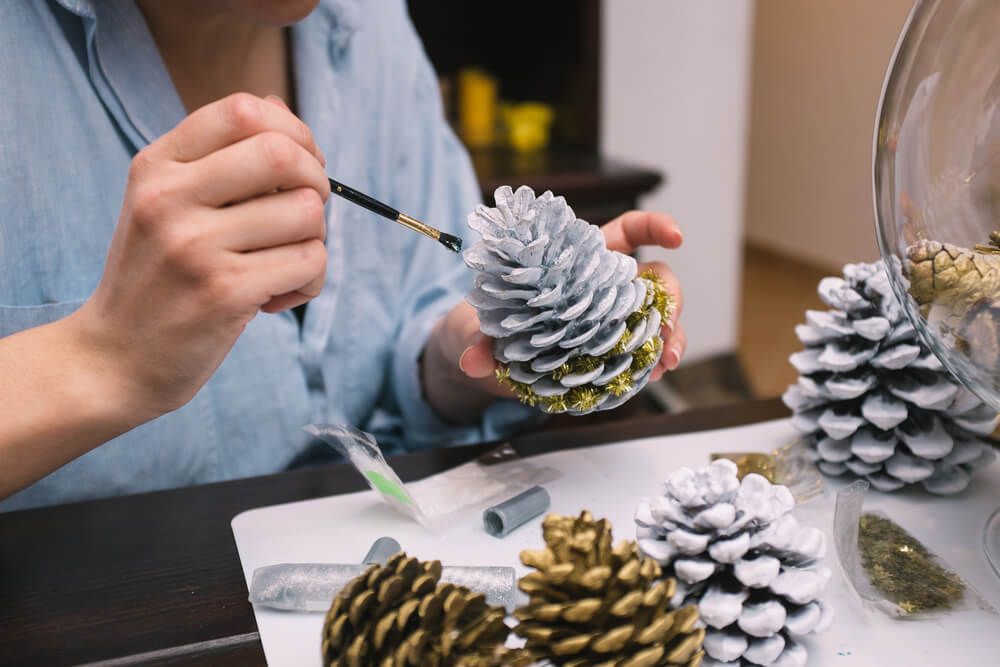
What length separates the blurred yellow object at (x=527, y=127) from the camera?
6.23 feet

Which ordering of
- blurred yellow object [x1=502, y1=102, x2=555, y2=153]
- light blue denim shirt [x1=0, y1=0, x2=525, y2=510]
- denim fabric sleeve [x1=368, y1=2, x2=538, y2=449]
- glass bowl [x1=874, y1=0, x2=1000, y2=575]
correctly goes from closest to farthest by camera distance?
glass bowl [x1=874, y1=0, x2=1000, y2=575] < light blue denim shirt [x1=0, y1=0, x2=525, y2=510] < denim fabric sleeve [x1=368, y1=2, x2=538, y2=449] < blurred yellow object [x1=502, y1=102, x2=555, y2=153]

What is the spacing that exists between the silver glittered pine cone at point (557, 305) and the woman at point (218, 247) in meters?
0.04

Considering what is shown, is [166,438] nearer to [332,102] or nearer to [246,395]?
[246,395]

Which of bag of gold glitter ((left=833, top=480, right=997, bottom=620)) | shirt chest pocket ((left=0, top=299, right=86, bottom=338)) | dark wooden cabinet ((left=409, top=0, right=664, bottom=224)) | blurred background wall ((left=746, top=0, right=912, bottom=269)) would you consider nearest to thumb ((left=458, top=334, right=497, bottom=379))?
bag of gold glitter ((left=833, top=480, right=997, bottom=620))

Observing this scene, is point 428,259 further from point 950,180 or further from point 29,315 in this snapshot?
point 950,180

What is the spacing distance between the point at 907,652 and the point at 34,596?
1.56 feet

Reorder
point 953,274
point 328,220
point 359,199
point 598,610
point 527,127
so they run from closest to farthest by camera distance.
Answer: point 598,610 → point 953,274 → point 359,199 → point 328,220 → point 527,127

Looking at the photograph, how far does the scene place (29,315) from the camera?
0.65 metres

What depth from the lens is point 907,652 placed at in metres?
0.44

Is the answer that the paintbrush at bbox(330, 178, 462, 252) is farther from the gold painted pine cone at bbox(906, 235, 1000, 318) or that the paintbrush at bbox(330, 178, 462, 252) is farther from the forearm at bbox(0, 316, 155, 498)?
the gold painted pine cone at bbox(906, 235, 1000, 318)

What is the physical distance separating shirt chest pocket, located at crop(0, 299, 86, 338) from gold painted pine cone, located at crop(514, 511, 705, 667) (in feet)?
1.51

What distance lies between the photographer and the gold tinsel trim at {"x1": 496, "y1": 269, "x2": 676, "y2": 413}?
1.75ft

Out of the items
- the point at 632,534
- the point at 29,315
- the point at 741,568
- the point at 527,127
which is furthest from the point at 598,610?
the point at 527,127

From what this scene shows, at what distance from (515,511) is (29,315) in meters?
0.39
